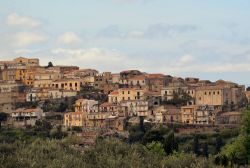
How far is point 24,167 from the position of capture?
864 centimetres

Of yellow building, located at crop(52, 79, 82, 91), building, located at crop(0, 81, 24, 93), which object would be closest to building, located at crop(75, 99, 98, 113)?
yellow building, located at crop(52, 79, 82, 91)

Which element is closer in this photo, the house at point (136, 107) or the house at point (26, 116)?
the house at point (26, 116)

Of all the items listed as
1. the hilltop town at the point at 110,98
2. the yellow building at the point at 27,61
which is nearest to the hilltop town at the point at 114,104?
the hilltop town at the point at 110,98

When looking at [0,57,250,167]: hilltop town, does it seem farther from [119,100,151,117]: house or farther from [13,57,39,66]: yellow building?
[13,57,39,66]: yellow building

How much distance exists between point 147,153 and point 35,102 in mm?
58143

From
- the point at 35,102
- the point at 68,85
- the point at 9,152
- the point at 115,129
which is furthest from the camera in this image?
the point at 68,85

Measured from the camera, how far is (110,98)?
2635 inches

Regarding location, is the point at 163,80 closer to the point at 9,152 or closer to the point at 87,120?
the point at 87,120

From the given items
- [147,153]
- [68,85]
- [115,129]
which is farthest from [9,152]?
[68,85]

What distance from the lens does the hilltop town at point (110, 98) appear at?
197 ft

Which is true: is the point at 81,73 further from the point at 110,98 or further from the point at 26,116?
the point at 26,116

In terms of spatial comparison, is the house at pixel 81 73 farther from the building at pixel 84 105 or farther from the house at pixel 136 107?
the house at pixel 136 107

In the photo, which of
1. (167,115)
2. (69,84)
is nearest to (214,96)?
(167,115)

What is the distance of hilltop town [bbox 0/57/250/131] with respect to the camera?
197 feet
